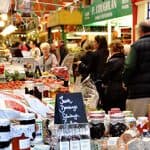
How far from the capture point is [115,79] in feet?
20.4

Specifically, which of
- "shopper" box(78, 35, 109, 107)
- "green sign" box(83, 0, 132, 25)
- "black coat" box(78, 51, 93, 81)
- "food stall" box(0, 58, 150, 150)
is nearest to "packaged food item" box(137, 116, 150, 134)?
"food stall" box(0, 58, 150, 150)

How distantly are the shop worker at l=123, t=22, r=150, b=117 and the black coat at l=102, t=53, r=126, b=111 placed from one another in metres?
1.03

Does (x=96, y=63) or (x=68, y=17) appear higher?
(x=68, y=17)

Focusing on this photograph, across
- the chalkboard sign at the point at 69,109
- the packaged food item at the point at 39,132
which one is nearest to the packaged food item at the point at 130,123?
the chalkboard sign at the point at 69,109

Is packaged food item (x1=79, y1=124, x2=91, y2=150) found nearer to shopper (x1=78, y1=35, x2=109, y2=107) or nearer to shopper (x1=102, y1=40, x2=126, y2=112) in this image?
shopper (x1=102, y1=40, x2=126, y2=112)

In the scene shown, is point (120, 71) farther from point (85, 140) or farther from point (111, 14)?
point (85, 140)

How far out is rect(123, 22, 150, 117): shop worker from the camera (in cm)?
501

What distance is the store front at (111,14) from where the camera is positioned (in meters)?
9.17

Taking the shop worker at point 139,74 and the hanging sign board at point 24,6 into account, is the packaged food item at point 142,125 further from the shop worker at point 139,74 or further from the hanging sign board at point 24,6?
the hanging sign board at point 24,6

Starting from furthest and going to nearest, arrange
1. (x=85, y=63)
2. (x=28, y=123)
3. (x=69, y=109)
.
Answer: (x=85, y=63)
(x=69, y=109)
(x=28, y=123)

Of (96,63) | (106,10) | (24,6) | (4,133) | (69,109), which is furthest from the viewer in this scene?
(106,10)

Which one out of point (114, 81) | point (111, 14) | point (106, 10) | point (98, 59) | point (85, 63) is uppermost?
point (106, 10)

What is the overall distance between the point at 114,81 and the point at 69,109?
4.27m

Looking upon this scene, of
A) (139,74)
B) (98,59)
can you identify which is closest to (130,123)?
(139,74)
